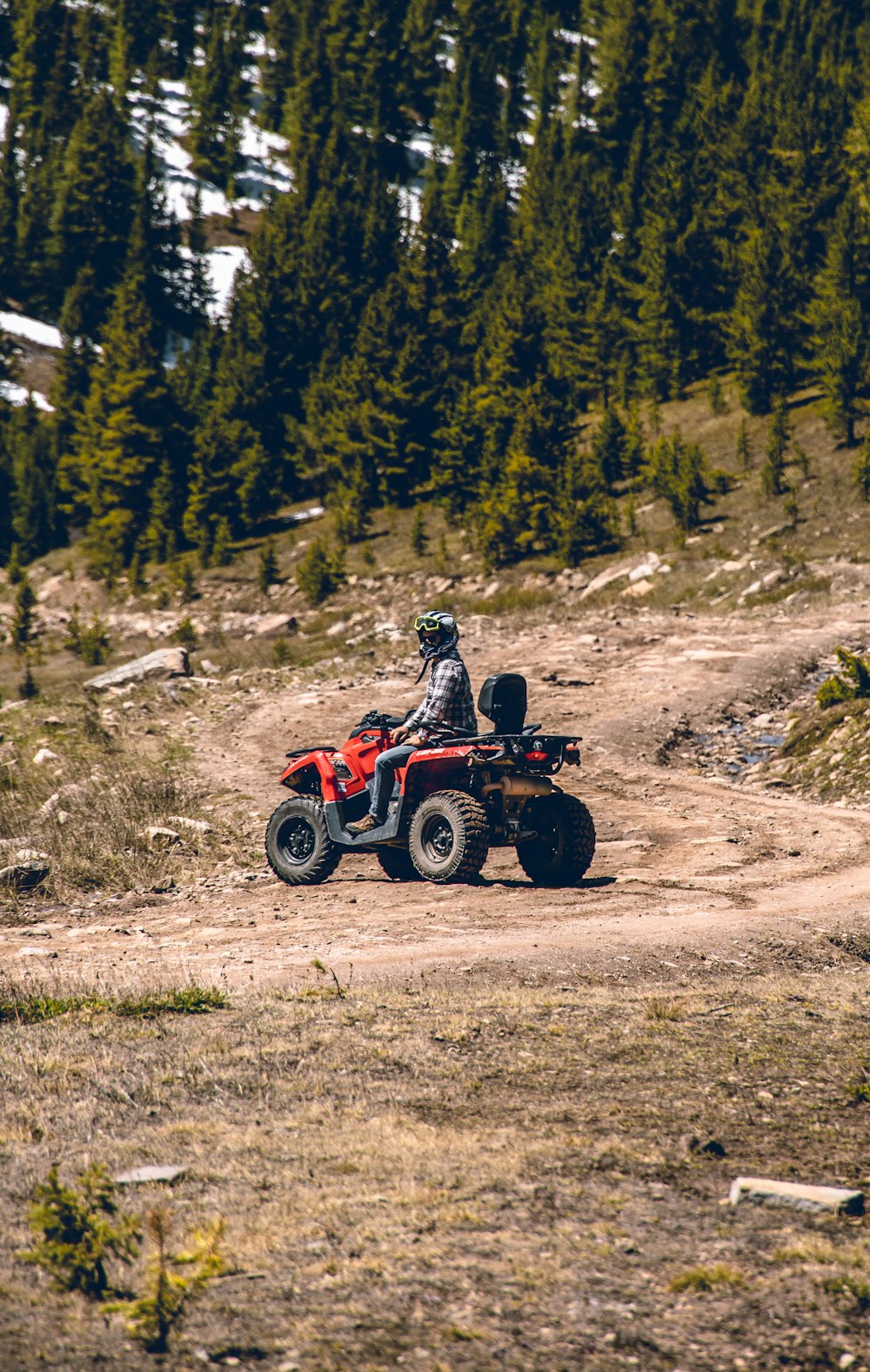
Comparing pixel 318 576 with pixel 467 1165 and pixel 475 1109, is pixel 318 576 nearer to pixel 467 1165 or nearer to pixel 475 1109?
pixel 475 1109

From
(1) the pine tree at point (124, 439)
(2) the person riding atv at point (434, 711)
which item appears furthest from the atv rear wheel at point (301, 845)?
(1) the pine tree at point (124, 439)

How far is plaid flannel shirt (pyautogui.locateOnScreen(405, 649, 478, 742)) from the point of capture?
37.7 feet

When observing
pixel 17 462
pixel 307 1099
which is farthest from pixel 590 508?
pixel 17 462

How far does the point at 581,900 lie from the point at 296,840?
3.18 metres

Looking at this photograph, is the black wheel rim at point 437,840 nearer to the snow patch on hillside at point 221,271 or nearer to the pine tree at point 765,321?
the pine tree at point 765,321

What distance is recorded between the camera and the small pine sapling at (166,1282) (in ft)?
12.1

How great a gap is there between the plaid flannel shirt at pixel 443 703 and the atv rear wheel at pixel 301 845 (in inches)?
58.6

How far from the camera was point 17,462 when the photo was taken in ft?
232

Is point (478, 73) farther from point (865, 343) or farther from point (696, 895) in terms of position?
point (696, 895)

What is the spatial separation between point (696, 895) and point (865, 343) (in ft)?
106

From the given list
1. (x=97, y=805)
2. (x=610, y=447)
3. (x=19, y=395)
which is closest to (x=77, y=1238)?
(x=97, y=805)

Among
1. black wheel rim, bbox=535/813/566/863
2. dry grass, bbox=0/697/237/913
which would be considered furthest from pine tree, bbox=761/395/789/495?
black wheel rim, bbox=535/813/566/863

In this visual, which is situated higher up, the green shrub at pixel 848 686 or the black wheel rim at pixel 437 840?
the green shrub at pixel 848 686

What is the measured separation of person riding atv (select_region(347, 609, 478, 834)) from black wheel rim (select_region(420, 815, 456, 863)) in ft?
1.79
